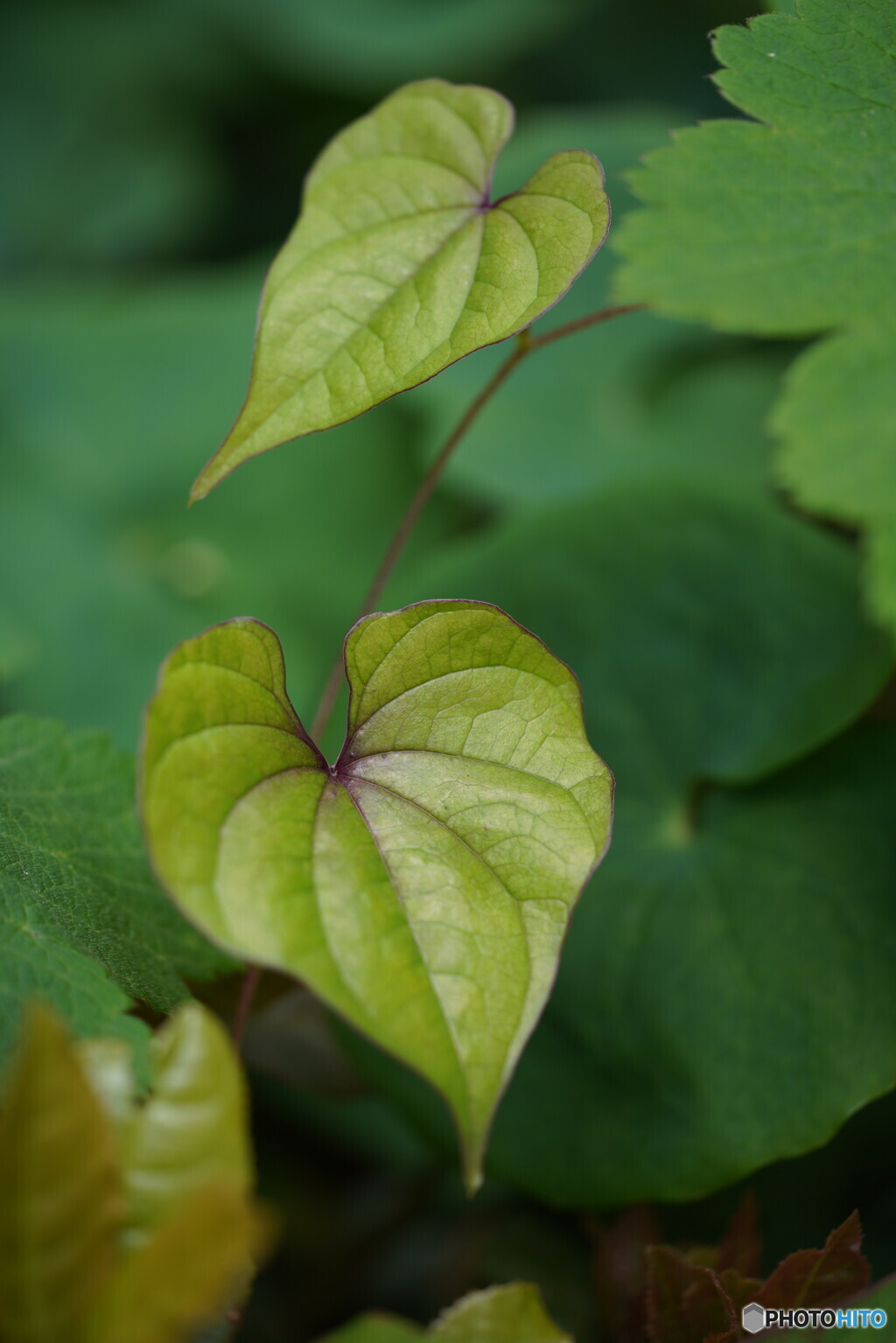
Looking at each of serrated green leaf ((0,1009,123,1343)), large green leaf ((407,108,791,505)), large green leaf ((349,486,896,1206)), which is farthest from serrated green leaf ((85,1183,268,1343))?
large green leaf ((407,108,791,505))

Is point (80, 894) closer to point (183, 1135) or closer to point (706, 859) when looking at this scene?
point (183, 1135)

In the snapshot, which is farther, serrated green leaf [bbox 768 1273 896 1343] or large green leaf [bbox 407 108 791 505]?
large green leaf [bbox 407 108 791 505]

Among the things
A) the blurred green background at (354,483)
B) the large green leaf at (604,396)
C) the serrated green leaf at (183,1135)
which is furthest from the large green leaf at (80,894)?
the large green leaf at (604,396)

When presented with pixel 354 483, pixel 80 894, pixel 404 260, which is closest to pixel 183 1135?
pixel 80 894

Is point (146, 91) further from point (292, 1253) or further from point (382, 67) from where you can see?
point (292, 1253)

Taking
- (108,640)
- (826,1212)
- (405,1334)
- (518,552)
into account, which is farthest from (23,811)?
(108,640)

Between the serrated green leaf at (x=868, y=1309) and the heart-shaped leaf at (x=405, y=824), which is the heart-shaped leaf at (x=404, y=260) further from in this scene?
the serrated green leaf at (x=868, y=1309)

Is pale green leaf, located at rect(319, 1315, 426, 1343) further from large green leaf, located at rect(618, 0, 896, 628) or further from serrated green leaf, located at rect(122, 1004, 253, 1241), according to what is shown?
large green leaf, located at rect(618, 0, 896, 628)
